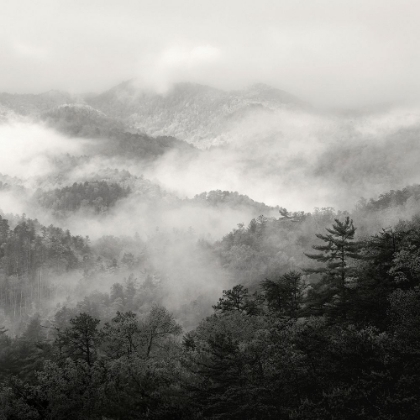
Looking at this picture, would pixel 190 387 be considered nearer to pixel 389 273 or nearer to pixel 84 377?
pixel 84 377

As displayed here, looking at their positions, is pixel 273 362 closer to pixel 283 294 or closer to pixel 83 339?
pixel 283 294

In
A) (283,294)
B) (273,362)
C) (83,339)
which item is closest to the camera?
(273,362)

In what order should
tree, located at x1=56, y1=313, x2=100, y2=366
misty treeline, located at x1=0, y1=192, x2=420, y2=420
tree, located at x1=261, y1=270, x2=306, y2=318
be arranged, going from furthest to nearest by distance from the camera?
tree, located at x1=261, y1=270, x2=306, y2=318, tree, located at x1=56, y1=313, x2=100, y2=366, misty treeline, located at x1=0, y1=192, x2=420, y2=420

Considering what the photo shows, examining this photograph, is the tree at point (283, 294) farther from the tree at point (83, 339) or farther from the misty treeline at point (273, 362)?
the tree at point (83, 339)

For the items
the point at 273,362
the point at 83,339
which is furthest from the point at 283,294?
the point at 83,339

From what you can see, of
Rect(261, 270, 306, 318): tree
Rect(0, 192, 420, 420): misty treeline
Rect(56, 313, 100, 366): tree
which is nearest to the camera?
Rect(0, 192, 420, 420): misty treeline

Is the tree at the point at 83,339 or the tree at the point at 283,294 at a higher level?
the tree at the point at 283,294

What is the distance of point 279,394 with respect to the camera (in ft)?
123

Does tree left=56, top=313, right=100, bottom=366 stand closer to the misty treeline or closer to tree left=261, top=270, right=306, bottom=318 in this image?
the misty treeline

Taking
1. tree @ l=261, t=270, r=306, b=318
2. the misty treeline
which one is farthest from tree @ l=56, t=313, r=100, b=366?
tree @ l=261, t=270, r=306, b=318

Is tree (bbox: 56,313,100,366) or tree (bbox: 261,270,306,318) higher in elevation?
tree (bbox: 261,270,306,318)

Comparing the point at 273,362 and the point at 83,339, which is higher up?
the point at 83,339

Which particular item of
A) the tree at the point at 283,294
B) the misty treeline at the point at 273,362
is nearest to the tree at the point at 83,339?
the misty treeline at the point at 273,362

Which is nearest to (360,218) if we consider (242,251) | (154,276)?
Answer: (242,251)
